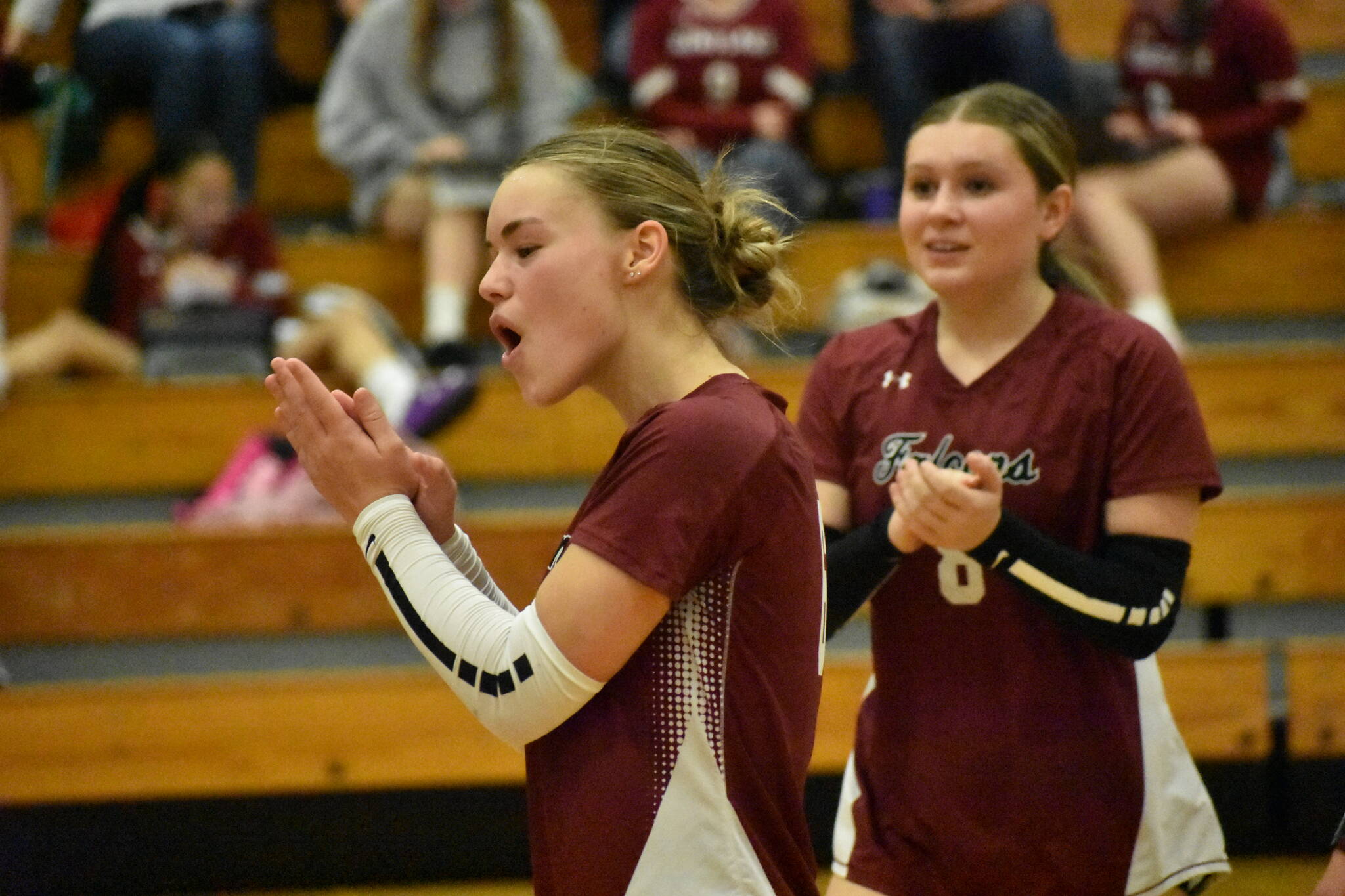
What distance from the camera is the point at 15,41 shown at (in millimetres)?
4828

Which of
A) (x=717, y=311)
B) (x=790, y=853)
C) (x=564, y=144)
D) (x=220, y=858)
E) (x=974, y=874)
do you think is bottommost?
(x=220, y=858)

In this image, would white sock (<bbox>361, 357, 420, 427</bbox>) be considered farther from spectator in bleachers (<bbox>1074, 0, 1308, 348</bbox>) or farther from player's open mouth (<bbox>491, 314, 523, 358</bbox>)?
player's open mouth (<bbox>491, 314, 523, 358</bbox>)

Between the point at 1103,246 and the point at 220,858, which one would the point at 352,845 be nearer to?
the point at 220,858

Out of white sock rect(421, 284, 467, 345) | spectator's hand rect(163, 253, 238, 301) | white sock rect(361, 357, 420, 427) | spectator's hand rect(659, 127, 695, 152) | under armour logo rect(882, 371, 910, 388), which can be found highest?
under armour logo rect(882, 371, 910, 388)

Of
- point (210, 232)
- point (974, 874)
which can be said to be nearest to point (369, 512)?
point (974, 874)

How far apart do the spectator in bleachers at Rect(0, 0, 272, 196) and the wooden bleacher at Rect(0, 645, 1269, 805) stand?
6.98 feet

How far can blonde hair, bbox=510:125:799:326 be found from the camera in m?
1.40

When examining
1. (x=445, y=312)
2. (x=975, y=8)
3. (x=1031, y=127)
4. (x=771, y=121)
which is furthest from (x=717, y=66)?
(x=1031, y=127)

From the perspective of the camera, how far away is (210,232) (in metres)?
4.36

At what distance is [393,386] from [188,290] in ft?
2.59

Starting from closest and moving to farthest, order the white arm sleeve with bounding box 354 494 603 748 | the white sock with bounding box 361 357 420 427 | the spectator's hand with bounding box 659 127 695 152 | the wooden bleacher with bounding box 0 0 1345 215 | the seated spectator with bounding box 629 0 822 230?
the white arm sleeve with bounding box 354 494 603 748, the white sock with bounding box 361 357 420 427, the spectator's hand with bounding box 659 127 695 152, the seated spectator with bounding box 629 0 822 230, the wooden bleacher with bounding box 0 0 1345 215

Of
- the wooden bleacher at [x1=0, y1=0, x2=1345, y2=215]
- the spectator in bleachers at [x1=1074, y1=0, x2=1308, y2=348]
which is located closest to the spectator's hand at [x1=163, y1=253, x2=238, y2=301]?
the wooden bleacher at [x1=0, y1=0, x2=1345, y2=215]

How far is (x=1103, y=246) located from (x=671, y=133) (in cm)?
142

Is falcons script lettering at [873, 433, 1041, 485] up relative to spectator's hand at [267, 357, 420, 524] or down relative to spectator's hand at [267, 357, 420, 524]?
down
